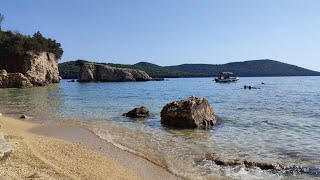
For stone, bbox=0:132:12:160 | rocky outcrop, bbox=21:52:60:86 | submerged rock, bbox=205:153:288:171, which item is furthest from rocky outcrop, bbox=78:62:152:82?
stone, bbox=0:132:12:160

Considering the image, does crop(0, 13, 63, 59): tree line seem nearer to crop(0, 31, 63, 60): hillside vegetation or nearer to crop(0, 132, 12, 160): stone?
crop(0, 31, 63, 60): hillside vegetation

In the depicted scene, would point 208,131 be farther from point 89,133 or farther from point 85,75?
point 85,75

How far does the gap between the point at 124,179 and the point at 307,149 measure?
8.83 metres

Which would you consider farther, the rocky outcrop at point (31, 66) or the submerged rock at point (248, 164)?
the rocky outcrop at point (31, 66)

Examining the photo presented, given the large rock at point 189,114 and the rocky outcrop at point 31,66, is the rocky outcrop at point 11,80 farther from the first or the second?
the large rock at point 189,114

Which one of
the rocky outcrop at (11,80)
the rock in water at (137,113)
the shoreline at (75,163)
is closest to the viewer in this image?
the shoreline at (75,163)

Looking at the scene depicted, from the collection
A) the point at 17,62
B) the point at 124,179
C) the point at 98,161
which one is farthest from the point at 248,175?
the point at 17,62

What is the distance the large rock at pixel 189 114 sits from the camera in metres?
21.2

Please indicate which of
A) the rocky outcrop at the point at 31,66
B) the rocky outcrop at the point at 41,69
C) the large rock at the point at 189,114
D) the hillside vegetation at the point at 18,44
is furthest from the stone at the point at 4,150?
the hillside vegetation at the point at 18,44

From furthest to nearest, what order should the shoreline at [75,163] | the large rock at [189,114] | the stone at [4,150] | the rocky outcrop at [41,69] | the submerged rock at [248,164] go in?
the rocky outcrop at [41,69] → the large rock at [189,114] → the submerged rock at [248,164] → the stone at [4,150] → the shoreline at [75,163]

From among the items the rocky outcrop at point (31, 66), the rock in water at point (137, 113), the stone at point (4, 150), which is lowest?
the rock in water at point (137, 113)

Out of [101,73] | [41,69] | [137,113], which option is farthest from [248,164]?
[101,73]

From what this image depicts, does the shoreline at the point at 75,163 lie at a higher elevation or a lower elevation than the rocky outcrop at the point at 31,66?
lower

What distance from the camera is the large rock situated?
21250mm
